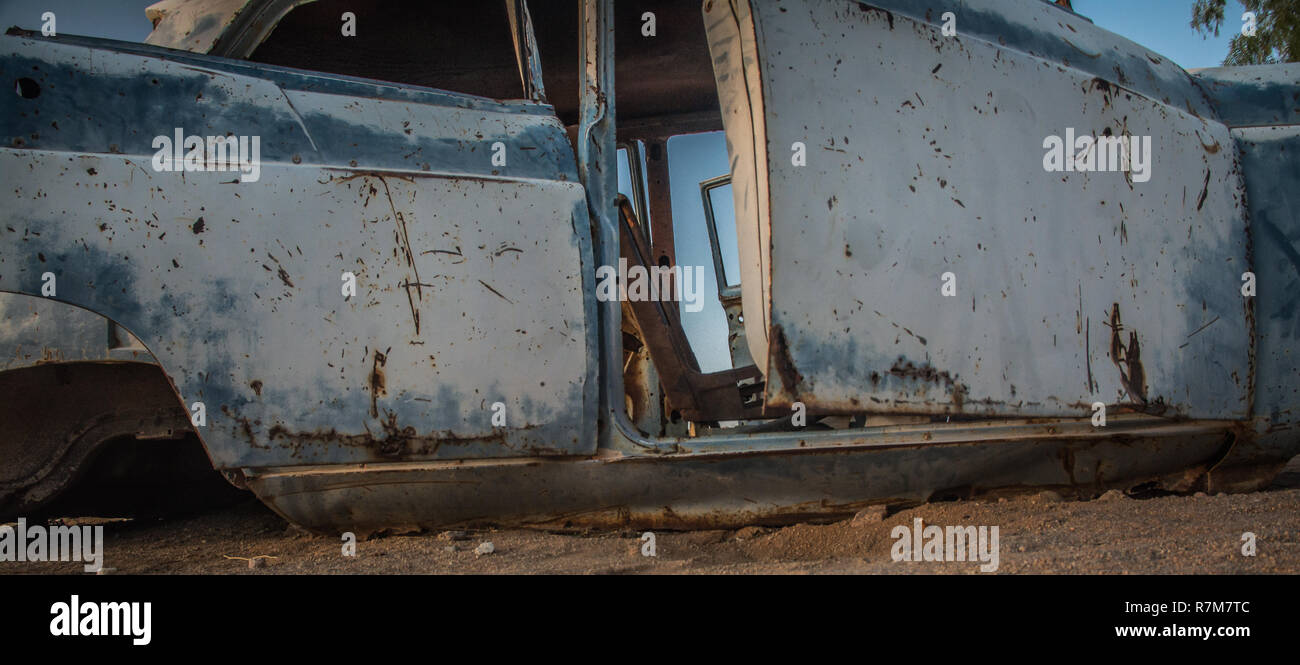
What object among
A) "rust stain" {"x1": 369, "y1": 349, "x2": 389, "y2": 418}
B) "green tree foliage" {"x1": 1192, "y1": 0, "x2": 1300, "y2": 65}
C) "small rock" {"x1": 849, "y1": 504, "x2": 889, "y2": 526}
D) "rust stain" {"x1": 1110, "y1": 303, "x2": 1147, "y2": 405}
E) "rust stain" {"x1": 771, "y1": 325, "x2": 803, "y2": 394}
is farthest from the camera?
"green tree foliage" {"x1": 1192, "y1": 0, "x2": 1300, "y2": 65}

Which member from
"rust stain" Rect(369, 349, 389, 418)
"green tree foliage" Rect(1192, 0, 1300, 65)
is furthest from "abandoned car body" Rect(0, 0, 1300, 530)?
"green tree foliage" Rect(1192, 0, 1300, 65)

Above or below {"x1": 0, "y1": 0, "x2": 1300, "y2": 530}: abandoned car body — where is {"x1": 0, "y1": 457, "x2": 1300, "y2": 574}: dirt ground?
below

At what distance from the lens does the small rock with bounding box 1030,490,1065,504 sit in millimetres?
2633

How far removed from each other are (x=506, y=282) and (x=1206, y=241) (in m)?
2.23

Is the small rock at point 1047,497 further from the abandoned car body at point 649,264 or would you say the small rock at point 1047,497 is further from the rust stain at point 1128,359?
the rust stain at point 1128,359

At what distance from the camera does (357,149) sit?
2123 mm

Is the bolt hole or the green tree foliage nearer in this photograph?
the bolt hole

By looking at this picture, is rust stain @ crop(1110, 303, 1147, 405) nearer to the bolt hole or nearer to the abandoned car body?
the abandoned car body

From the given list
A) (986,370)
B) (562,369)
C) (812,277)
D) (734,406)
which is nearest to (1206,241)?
(986,370)

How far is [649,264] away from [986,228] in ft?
3.62

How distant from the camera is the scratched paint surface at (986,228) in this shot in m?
2.27

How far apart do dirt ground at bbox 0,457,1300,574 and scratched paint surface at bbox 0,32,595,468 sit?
299 millimetres

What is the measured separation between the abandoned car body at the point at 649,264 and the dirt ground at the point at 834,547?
87 mm

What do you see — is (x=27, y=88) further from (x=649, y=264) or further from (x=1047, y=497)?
(x=1047, y=497)
